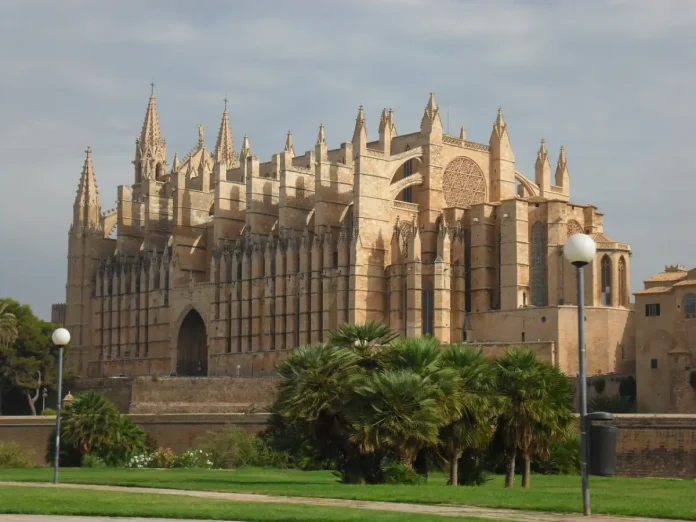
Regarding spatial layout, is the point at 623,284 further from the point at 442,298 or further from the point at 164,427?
the point at 164,427

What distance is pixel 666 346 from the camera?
4531 cm

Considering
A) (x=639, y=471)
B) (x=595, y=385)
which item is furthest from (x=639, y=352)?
(x=639, y=471)

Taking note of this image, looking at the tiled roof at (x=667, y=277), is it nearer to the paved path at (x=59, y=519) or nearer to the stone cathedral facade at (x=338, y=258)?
the stone cathedral facade at (x=338, y=258)

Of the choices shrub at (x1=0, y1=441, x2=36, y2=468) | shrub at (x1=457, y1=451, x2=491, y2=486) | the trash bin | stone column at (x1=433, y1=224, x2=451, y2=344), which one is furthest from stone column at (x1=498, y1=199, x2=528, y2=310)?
the trash bin

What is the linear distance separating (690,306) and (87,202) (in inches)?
1678

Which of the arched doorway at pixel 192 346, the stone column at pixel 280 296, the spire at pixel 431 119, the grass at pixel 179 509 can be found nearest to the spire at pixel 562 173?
the spire at pixel 431 119

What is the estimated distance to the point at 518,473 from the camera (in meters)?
33.2

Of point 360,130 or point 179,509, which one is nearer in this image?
point 179,509

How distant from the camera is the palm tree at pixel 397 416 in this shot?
25.1 metres

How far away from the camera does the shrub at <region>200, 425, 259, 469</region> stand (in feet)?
125

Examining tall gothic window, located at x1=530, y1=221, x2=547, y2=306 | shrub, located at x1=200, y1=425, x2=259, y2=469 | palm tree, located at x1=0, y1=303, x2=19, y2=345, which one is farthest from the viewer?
palm tree, located at x1=0, y1=303, x2=19, y2=345

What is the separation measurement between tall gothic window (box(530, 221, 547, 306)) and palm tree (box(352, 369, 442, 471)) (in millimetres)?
30254

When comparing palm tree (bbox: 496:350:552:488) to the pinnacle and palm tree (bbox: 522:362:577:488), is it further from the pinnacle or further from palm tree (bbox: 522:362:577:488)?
the pinnacle

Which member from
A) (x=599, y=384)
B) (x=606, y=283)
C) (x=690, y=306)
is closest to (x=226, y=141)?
(x=606, y=283)
